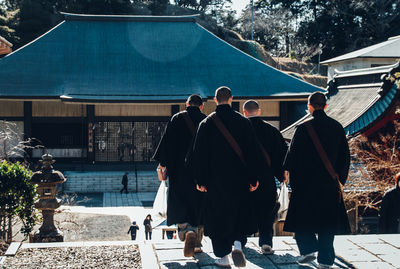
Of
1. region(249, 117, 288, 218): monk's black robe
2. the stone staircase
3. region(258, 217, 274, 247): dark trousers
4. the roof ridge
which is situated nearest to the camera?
region(258, 217, 274, 247): dark trousers

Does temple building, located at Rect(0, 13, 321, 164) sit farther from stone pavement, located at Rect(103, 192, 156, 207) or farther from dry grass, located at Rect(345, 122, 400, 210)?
dry grass, located at Rect(345, 122, 400, 210)

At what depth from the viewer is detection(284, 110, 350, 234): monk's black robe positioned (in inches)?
177

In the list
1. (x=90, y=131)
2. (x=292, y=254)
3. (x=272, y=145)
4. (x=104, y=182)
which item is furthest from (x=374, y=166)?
(x=90, y=131)

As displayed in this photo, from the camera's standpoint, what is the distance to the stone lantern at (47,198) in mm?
6469

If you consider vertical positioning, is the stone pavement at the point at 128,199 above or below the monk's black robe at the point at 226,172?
below

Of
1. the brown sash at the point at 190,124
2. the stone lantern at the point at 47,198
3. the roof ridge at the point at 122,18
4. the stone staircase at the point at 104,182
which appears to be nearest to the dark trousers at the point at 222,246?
the brown sash at the point at 190,124

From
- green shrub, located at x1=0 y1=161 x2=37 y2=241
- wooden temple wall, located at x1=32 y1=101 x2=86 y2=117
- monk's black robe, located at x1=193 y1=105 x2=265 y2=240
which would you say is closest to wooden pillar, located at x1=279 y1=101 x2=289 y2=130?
wooden temple wall, located at x1=32 y1=101 x2=86 y2=117

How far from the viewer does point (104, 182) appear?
19.0m

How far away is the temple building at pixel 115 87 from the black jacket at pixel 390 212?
15.2 m

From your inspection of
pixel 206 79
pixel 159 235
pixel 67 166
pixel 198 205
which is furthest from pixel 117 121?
pixel 198 205

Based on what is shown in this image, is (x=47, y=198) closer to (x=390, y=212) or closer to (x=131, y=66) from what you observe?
(x=390, y=212)

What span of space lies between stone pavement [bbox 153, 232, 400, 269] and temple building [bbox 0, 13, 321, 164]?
15.3 m

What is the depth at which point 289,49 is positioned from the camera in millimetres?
44750

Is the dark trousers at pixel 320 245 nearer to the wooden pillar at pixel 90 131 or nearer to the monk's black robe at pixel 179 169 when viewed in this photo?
the monk's black robe at pixel 179 169
